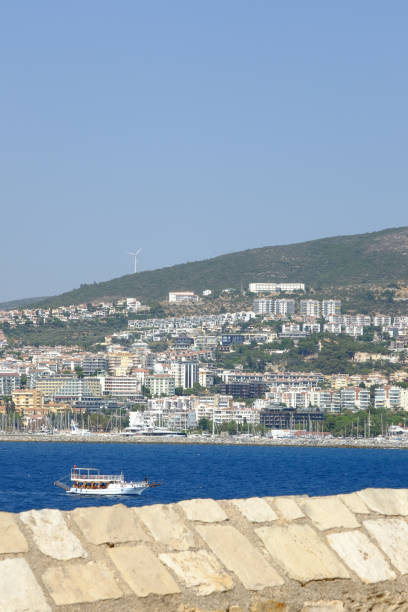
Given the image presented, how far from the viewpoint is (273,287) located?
162 meters

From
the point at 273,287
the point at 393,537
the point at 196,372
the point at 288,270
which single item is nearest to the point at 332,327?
the point at 273,287

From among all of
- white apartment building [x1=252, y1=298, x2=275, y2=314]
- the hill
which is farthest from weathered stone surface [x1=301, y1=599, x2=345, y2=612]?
white apartment building [x1=252, y1=298, x2=275, y2=314]

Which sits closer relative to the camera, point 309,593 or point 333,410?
point 309,593

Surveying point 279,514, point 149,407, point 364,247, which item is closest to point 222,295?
point 364,247

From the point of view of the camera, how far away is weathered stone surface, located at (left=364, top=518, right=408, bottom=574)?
7.74 ft

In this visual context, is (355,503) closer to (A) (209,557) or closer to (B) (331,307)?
(A) (209,557)

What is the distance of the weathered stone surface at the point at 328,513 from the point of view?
2.41 m

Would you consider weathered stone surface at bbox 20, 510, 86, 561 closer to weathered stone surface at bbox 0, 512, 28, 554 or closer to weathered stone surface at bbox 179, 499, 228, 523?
weathered stone surface at bbox 0, 512, 28, 554

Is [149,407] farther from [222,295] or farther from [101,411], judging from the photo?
[222,295]

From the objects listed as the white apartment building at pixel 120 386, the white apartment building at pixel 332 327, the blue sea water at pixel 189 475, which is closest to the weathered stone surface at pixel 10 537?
the blue sea water at pixel 189 475

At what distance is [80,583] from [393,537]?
2.47 ft

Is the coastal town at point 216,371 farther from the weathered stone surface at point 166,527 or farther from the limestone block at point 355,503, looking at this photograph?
the weathered stone surface at point 166,527

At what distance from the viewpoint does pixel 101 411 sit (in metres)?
118

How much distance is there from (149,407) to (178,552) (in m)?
117
